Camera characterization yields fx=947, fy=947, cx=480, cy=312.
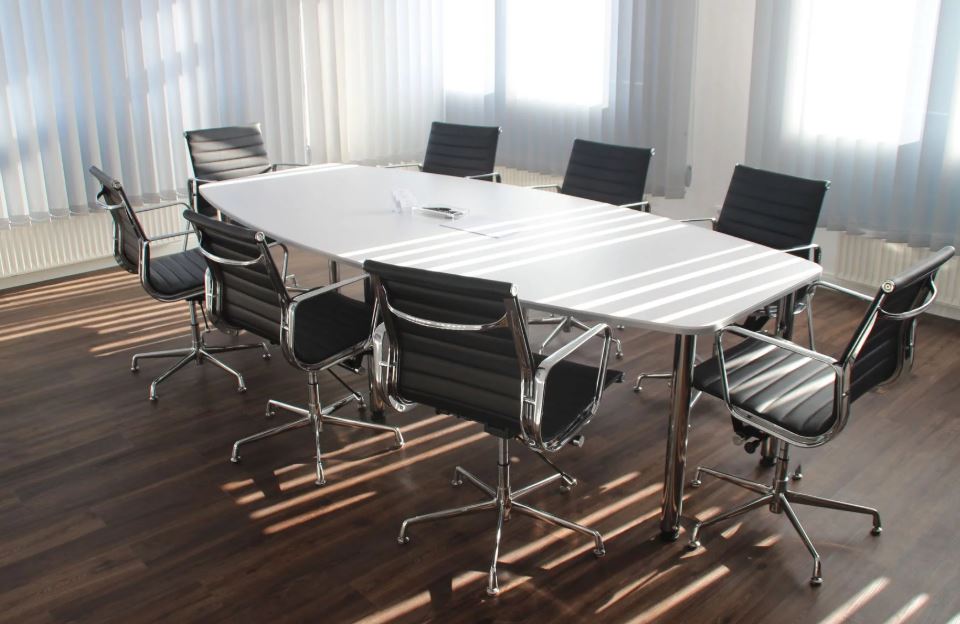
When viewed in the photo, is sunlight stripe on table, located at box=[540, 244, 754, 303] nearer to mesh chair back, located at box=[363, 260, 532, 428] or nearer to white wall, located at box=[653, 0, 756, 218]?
mesh chair back, located at box=[363, 260, 532, 428]

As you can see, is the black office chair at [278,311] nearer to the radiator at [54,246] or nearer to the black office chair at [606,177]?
the black office chair at [606,177]

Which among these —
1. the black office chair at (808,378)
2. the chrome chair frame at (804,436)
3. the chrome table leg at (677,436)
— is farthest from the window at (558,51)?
the chrome table leg at (677,436)

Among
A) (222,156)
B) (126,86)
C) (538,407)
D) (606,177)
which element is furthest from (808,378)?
(126,86)

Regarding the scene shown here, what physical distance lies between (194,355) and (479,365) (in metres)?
2.21

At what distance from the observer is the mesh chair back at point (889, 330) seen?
8.66 feet

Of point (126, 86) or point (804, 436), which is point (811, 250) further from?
point (126, 86)

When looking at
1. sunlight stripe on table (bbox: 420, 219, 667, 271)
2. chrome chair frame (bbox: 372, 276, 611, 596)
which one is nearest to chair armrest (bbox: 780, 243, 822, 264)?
sunlight stripe on table (bbox: 420, 219, 667, 271)

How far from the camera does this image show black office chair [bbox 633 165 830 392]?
3.97 metres

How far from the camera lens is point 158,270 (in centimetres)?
431

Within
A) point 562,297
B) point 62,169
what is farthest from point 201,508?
point 62,169

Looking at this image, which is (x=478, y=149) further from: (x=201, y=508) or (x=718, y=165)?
(x=201, y=508)

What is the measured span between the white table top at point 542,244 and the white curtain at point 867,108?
171cm

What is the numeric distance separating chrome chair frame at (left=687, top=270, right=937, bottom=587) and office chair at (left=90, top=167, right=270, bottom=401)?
2287 mm

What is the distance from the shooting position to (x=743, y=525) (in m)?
3.30
